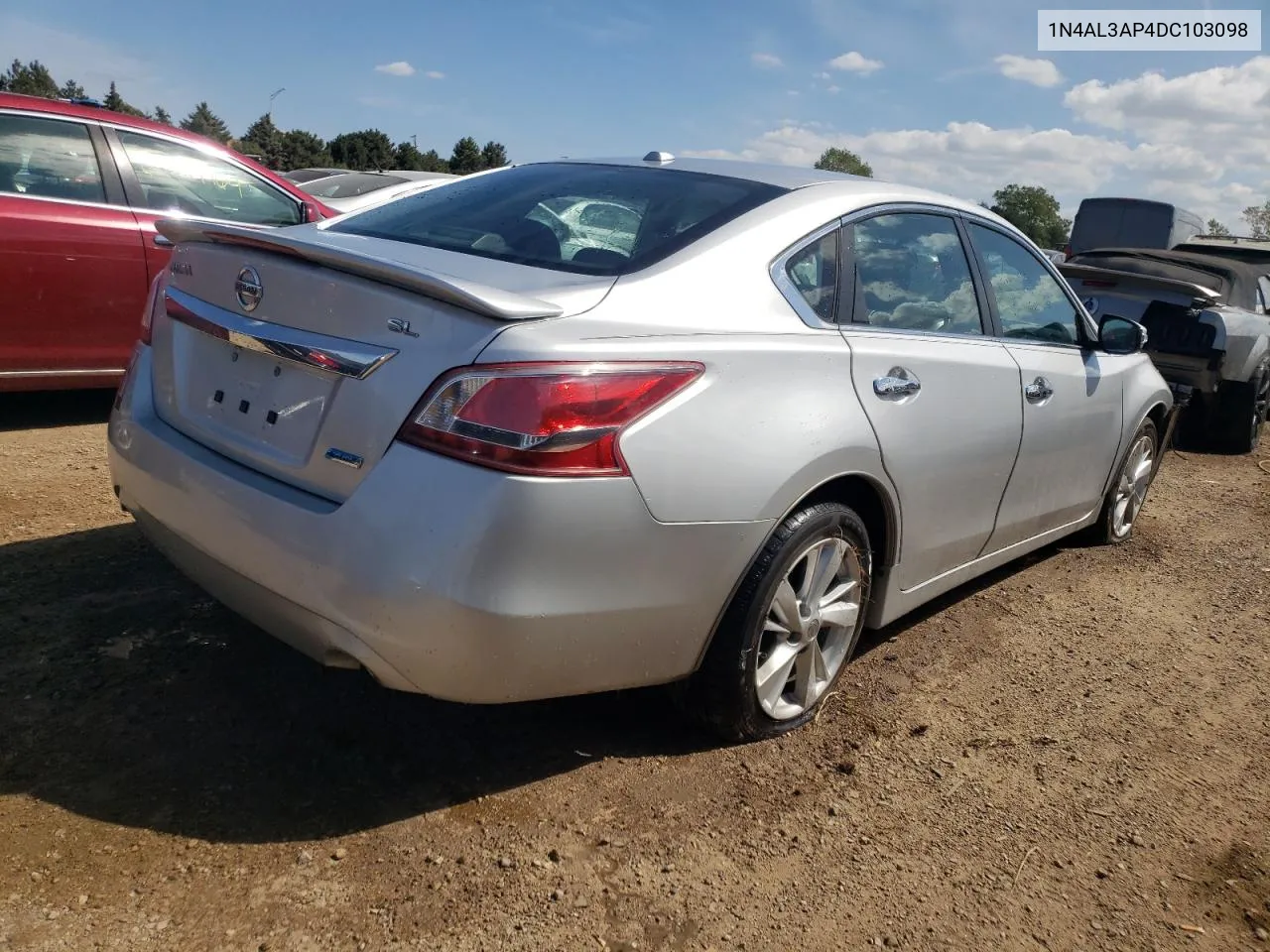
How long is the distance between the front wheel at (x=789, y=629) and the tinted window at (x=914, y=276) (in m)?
0.68

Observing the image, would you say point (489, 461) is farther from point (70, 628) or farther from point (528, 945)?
point (70, 628)

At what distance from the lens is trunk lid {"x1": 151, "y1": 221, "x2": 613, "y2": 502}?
7.35 ft

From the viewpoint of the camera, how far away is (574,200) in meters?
3.09

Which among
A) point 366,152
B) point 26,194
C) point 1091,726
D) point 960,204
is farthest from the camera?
point 366,152

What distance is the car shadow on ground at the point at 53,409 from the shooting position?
5629 mm

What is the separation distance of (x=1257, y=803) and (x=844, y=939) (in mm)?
1485

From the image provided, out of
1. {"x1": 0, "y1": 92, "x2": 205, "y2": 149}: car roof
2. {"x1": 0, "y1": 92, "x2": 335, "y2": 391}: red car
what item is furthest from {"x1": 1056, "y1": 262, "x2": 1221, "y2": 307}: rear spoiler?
{"x1": 0, "y1": 92, "x2": 205, "y2": 149}: car roof

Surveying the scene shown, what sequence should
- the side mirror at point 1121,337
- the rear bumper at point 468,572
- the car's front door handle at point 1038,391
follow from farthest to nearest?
the side mirror at point 1121,337, the car's front door handle at point 1038,391, the rear bumper at point 468,572

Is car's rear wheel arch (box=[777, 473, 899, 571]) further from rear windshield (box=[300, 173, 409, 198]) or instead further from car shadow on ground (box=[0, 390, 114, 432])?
rear windshield (box=[300, 173, 409, 198])

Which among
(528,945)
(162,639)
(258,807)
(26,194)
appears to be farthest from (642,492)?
(26,194)

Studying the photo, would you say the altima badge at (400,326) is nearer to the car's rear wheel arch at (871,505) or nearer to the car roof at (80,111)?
the car's rear wheel arch at (871,505)

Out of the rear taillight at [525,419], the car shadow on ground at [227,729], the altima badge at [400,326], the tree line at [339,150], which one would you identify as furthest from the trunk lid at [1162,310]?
the tree line at [339,150]

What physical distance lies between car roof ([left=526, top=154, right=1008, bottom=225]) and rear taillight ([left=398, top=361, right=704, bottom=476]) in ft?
4.01

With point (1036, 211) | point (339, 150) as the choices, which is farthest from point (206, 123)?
point (1036, 211)
